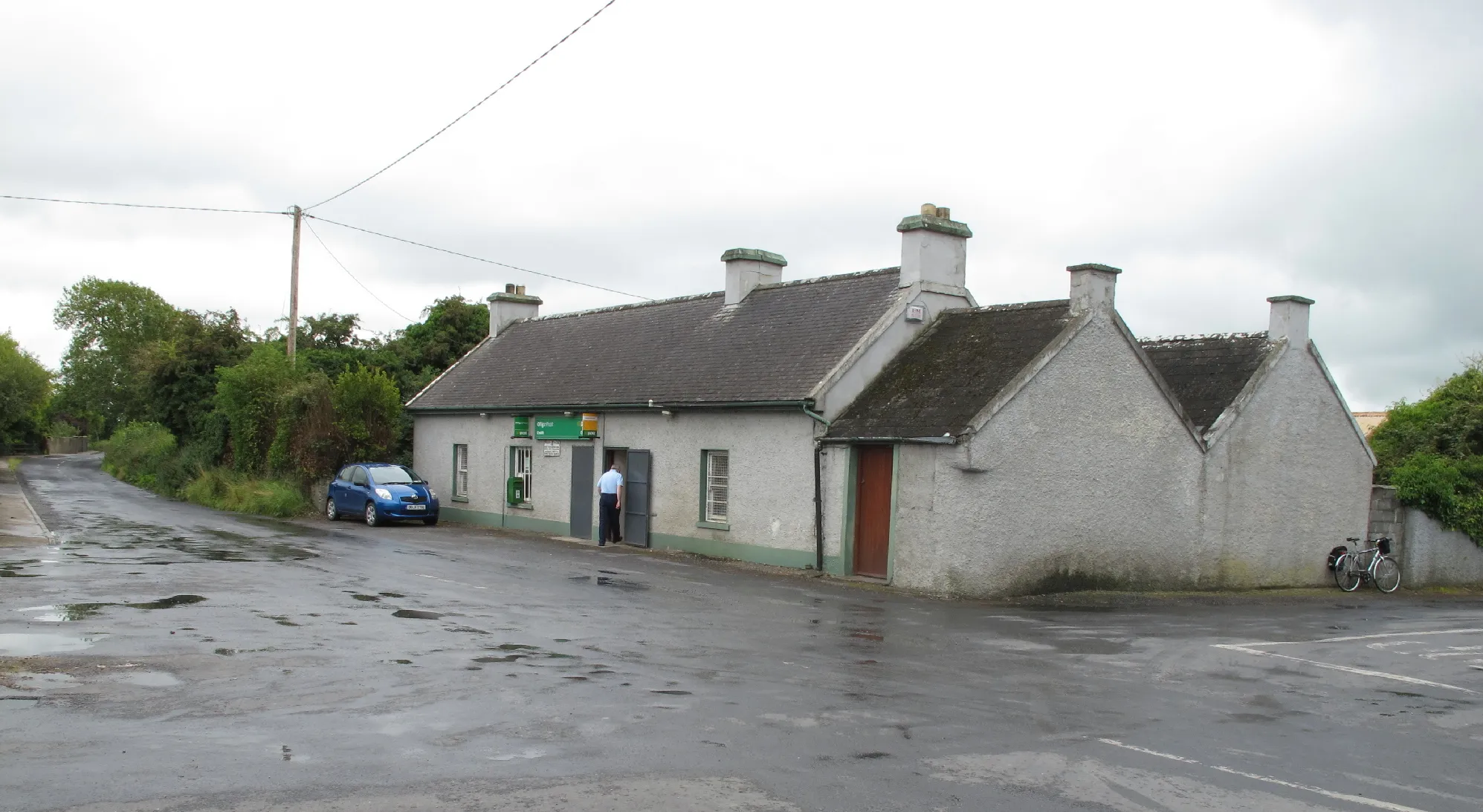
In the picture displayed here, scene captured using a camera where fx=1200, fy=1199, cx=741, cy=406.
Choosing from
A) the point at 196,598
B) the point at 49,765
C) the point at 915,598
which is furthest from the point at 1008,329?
the point at 49,765

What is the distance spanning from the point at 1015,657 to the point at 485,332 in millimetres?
35972

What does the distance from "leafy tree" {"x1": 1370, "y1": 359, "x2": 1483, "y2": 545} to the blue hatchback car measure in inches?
857

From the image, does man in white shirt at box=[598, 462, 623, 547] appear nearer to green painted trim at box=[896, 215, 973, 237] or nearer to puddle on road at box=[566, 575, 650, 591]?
puddle on road at box=[566, 575, 650, 591]

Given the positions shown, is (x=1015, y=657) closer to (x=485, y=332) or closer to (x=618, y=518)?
(x=618, y=518)

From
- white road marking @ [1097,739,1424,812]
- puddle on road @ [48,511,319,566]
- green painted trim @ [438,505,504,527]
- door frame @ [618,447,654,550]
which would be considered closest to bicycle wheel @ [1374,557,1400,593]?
door frame @ [618,447,654,550]

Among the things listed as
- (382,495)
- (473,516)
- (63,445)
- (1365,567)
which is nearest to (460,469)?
(473,516)

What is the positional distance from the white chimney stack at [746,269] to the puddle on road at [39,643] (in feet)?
56.7

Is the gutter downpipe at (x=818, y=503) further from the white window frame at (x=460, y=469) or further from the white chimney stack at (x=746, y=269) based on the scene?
the white window frame at (x=460, y=469)

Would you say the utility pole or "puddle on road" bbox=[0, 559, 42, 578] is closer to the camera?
"puddle on road" bbox=[0, 559, 42, 578]

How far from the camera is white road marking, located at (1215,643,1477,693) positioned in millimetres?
11219

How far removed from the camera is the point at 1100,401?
761 inches

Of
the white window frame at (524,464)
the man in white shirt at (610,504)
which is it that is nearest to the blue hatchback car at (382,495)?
the white window frame at (524,464)

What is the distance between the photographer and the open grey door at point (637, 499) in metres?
24.0

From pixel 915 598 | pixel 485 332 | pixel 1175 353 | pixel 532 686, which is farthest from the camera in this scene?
pixel 485 332
